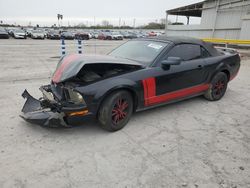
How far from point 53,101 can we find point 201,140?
2.37 metres

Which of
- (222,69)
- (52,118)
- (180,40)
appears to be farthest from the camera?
(222,69)

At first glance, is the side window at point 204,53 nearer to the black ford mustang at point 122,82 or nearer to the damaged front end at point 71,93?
the black ford mustang at point 122,82

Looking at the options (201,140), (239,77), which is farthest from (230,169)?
(239,77)

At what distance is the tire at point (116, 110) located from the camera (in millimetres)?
3344

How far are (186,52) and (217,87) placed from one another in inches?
52.6

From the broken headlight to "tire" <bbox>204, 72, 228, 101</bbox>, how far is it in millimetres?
3159

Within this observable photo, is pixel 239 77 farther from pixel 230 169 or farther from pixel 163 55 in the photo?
pixel 230 169

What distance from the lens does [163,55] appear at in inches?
159

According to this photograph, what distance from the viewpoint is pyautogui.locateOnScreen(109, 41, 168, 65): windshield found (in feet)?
13.4

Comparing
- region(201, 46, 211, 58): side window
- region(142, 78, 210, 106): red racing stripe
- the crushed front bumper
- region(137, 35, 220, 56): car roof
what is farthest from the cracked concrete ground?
region(137, 35, 220, 56): car roof

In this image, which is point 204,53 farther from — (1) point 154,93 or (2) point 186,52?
(1) point 154,93

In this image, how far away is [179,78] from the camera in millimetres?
4215

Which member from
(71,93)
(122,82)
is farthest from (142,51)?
(71,93)

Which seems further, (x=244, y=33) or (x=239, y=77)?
(x=244, y=33)
